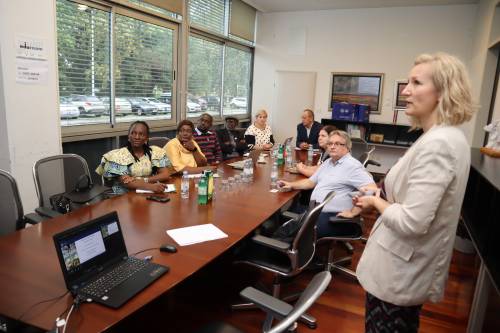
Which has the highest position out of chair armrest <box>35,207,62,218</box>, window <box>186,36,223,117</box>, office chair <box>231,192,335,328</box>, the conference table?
window <box>186,36,223,117</box>

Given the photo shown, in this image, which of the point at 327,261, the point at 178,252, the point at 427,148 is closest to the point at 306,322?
the point at 327,261

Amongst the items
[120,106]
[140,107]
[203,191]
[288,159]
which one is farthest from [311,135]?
[203,191]

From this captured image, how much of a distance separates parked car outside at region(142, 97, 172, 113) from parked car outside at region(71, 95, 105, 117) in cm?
81

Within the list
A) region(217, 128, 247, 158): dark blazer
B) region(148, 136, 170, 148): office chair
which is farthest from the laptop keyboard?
region(217, 128, 247, 158): dark blazer

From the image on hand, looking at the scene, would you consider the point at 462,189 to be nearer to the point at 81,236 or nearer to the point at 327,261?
the point at 81,236

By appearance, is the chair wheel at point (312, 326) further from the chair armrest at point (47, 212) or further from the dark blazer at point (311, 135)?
the dark blazer at point (311, 135)

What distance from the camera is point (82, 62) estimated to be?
4.01 metres

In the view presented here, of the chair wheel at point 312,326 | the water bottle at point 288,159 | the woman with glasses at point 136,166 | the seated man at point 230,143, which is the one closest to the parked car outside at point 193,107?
the seated man at point 230,143

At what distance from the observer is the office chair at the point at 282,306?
101 cm

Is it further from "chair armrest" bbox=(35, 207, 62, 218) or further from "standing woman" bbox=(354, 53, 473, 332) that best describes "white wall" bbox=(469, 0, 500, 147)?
"chair armrest" bbox=(35, 207, 62, 218)

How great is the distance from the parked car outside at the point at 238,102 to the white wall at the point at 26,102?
445 centimetres

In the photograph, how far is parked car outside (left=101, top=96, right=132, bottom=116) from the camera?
4.43 metres

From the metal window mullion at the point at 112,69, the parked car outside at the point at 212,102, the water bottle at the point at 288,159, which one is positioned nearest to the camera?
the water bottle at the point at 288,159

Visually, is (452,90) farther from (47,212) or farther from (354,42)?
(354,42)
